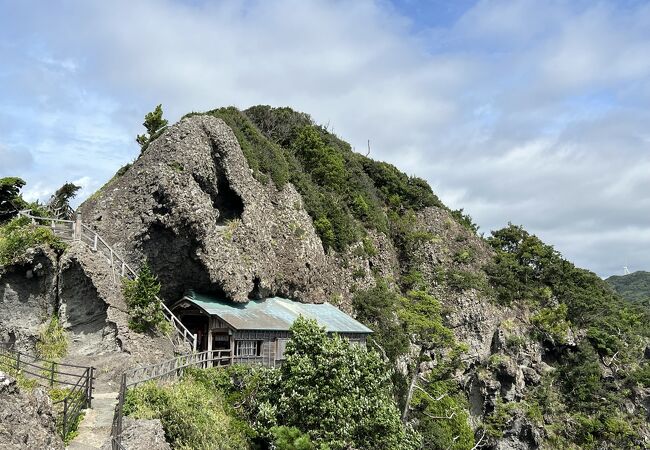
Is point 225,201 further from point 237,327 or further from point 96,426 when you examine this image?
point 96,426

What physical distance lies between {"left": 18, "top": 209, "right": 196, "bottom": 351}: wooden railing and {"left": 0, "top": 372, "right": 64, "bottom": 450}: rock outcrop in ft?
52.0

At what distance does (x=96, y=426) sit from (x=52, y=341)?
996cm

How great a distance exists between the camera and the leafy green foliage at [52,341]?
85.7 feet

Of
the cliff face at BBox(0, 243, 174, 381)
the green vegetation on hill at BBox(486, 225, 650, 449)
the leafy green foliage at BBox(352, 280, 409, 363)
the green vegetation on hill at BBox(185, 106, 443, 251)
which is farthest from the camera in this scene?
the green vegetation on hill at BBox(486, 225, 650, 449)

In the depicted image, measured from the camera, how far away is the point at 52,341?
26.7m

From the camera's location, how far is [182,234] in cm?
3316

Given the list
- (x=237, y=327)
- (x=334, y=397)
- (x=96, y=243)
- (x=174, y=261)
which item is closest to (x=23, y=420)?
(x=334, y=397)

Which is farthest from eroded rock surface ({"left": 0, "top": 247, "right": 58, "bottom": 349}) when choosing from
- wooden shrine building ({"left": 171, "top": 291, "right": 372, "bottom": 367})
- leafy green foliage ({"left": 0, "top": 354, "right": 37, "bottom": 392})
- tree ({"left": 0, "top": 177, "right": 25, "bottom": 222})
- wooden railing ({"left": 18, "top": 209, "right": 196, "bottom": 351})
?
tree ({"left": 0, "top": 177, "right": 25, "bottom": 222})

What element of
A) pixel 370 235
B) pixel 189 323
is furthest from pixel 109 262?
pixel 370 235

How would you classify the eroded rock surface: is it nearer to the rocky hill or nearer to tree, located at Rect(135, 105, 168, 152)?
the rocky hill

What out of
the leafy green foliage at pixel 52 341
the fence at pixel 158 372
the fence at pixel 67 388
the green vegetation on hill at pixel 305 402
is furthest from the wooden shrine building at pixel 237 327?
the fence at pixel 67 388

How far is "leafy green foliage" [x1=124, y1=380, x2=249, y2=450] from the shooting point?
1980cm

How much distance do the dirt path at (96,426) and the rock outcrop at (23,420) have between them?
161 inches

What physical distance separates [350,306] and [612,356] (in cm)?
3221
